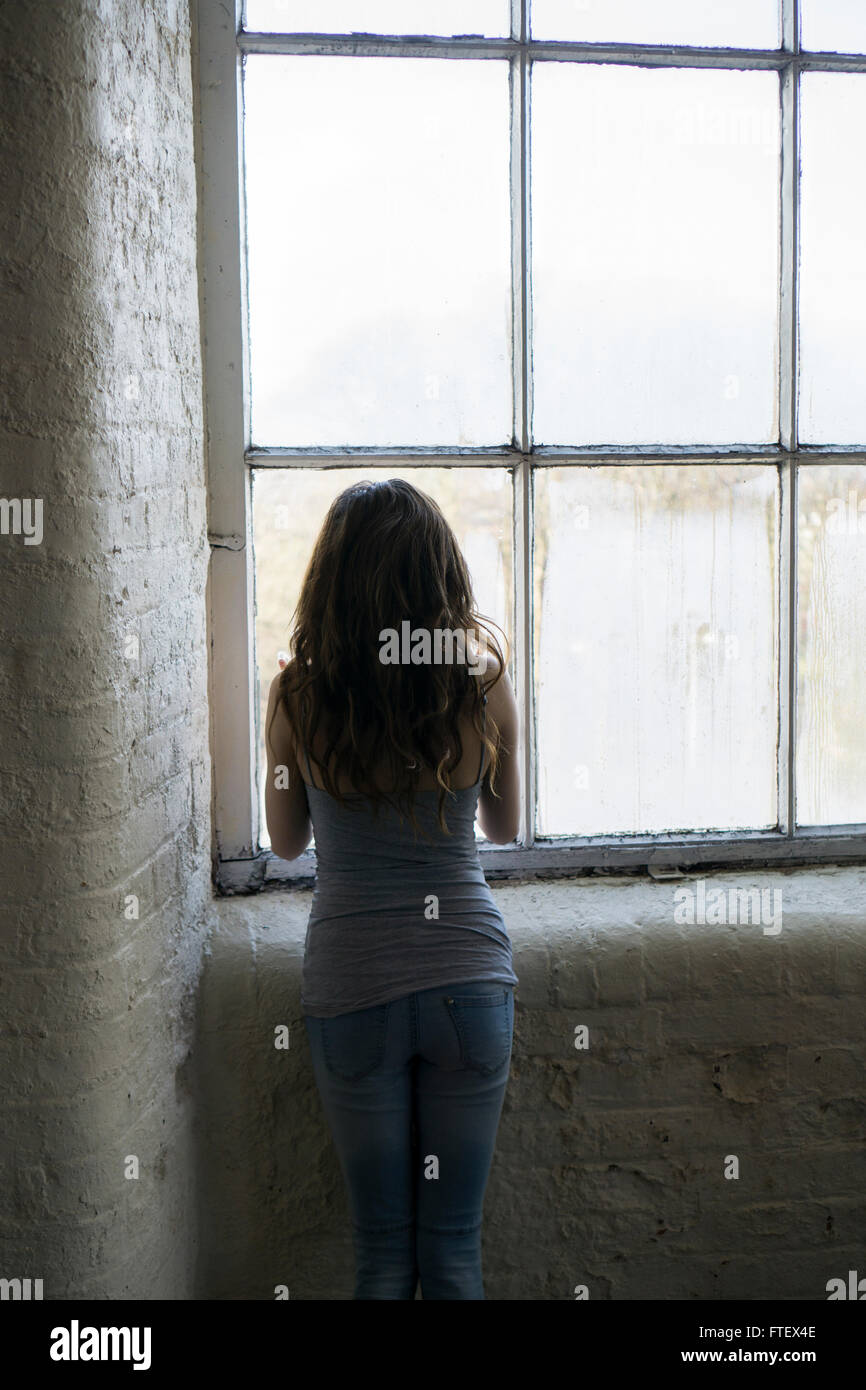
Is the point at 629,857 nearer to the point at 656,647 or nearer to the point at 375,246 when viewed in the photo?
the point at 656,647

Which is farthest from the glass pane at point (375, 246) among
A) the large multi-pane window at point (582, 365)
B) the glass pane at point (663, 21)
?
the glass pane at point (663, 21)

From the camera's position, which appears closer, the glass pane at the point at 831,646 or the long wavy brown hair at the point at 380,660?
the long wavy brown hair at the point at 380,660

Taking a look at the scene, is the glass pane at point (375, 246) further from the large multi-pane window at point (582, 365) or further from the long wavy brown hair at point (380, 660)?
the long wavy brown hair at point (380, 660)

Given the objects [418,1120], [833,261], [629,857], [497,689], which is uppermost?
[833,261]

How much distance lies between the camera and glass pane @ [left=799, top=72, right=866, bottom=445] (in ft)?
6.42

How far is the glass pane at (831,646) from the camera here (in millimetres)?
2012

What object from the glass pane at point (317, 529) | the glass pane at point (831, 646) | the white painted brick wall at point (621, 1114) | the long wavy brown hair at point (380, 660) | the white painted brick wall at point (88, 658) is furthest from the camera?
the glass pane at point (831, 646)

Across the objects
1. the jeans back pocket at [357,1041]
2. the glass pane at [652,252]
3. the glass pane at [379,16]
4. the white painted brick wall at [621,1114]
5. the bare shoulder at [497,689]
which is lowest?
the white painted brick wall at [621,1114]

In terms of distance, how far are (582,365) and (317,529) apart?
51 cm

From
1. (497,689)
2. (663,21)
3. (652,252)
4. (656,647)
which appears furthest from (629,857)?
(663,21)

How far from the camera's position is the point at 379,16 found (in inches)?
72.9

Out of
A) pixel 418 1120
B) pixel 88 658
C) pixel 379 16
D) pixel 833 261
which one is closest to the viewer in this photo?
pixel 88 658

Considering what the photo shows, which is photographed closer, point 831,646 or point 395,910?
point 395,910

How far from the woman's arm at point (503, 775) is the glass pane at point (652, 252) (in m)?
0.56
